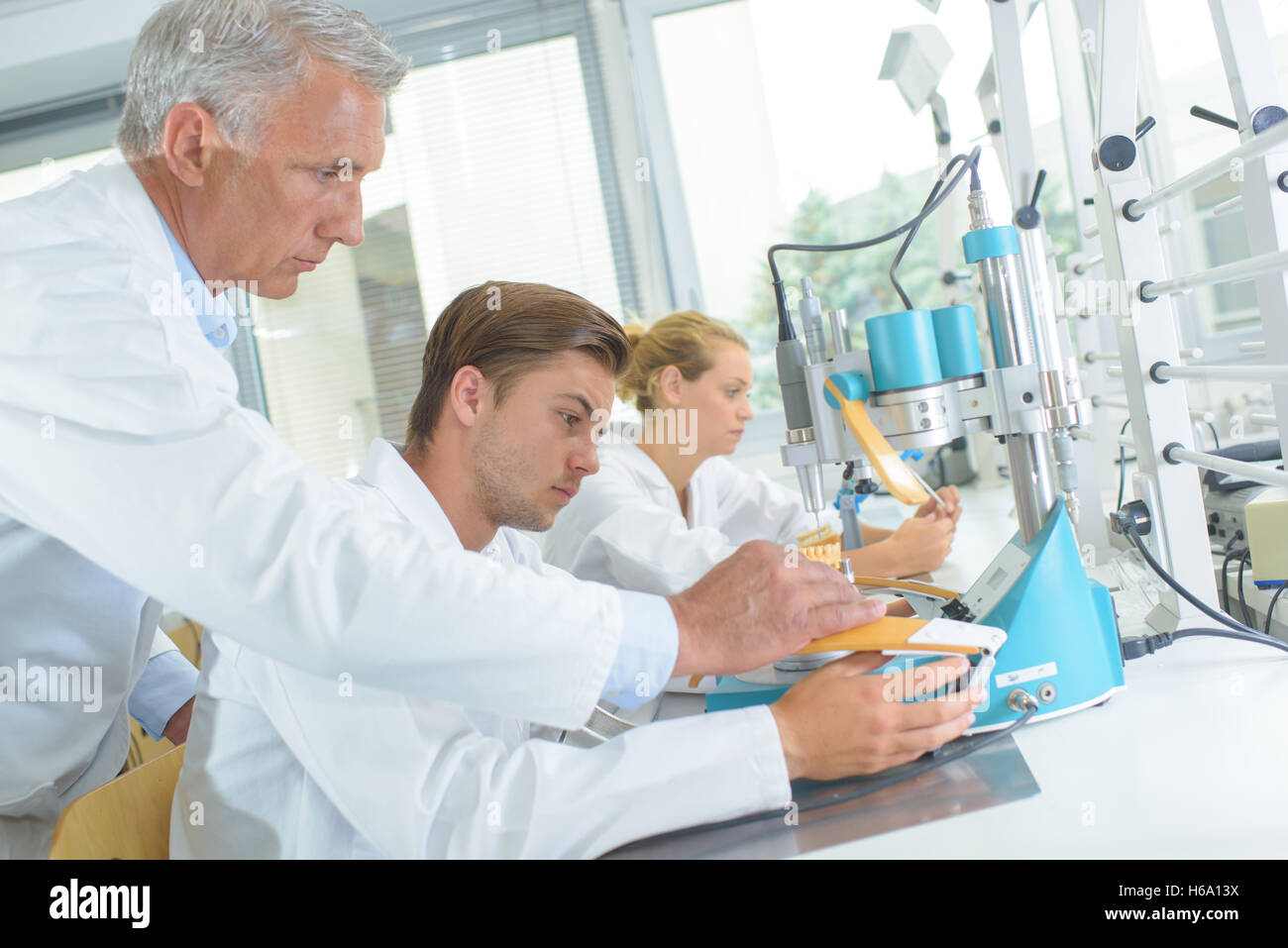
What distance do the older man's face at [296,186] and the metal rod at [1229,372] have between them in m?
0.89

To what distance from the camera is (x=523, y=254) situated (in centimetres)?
341

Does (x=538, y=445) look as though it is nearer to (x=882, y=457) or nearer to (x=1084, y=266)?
(x=882, y=457)

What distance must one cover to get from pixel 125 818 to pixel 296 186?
63 cm

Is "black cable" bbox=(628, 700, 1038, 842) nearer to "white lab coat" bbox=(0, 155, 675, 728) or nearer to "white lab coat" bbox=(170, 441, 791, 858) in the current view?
"white lab coat" bbox=(170, 441, 791, 858)

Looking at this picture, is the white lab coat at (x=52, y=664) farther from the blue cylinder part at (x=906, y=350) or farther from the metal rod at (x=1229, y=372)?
the metal rod at (x=1229, y=372)

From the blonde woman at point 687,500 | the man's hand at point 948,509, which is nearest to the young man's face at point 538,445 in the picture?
the blonde woman at point 687,500

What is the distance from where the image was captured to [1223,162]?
0.99 metres

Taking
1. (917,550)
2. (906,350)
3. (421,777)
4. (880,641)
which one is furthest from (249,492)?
(917,550)

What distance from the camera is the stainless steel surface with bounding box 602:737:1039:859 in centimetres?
75

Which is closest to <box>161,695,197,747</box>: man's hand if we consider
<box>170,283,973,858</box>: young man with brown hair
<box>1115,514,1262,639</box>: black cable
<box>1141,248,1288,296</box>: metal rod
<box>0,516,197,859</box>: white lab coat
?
<box>0,516,197,859</box>: white lab coat

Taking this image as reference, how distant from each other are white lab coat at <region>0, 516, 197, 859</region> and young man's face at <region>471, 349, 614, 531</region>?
1.35 ft

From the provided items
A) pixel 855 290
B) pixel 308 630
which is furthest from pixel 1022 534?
pixel 855 290

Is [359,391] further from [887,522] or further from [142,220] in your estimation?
[142,220]
